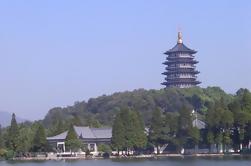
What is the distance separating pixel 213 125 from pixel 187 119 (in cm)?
344

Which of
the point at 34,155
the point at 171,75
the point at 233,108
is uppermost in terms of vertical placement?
the point at 171,75

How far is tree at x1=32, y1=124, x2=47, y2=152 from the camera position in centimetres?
6469

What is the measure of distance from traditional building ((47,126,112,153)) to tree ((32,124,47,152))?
12.8ft

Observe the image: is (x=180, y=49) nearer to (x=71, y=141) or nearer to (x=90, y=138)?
(x=90, y=138)

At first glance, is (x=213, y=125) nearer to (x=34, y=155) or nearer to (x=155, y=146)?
(x=155, y=146)

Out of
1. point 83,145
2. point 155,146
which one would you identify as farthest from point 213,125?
point 83,145

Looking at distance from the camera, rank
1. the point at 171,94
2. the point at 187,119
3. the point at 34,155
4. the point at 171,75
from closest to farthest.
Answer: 1. the point at 187,119
2. the point at 34,155
3. the point at 171,94
4. the point at 171,75

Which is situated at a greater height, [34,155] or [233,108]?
[233,108]

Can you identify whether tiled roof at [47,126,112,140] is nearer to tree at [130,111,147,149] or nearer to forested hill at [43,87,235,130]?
tree at [130,111,147,149]

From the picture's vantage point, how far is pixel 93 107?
105000mm

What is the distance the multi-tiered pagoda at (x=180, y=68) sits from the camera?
101 metres

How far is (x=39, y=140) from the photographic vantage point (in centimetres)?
6475

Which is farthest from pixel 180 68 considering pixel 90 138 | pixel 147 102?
pixel 90 138

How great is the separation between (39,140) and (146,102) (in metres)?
33.6
